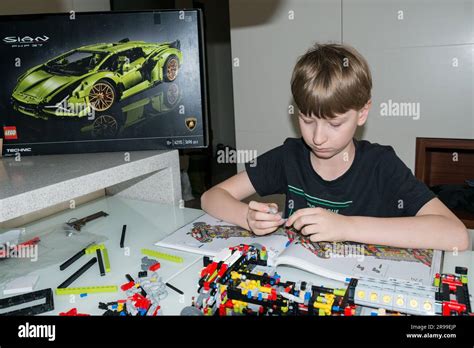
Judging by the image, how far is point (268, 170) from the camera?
3.67 ft

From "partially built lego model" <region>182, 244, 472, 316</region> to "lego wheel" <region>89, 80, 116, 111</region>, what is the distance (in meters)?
0.50

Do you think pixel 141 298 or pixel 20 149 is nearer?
pixel 141 298

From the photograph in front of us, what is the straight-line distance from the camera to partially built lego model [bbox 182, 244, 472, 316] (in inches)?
21.8

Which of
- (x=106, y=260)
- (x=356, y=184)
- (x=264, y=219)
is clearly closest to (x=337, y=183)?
(x=356, y=184)

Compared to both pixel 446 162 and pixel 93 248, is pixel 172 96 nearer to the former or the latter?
pixel 93 248

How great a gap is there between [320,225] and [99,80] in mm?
582

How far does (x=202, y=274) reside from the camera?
675 millimetres

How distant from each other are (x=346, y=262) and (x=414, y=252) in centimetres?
14

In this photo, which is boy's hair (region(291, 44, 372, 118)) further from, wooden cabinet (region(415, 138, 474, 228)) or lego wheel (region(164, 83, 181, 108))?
wooden cabinet (region(415, 138, 474, 228))

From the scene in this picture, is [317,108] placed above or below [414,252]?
above
